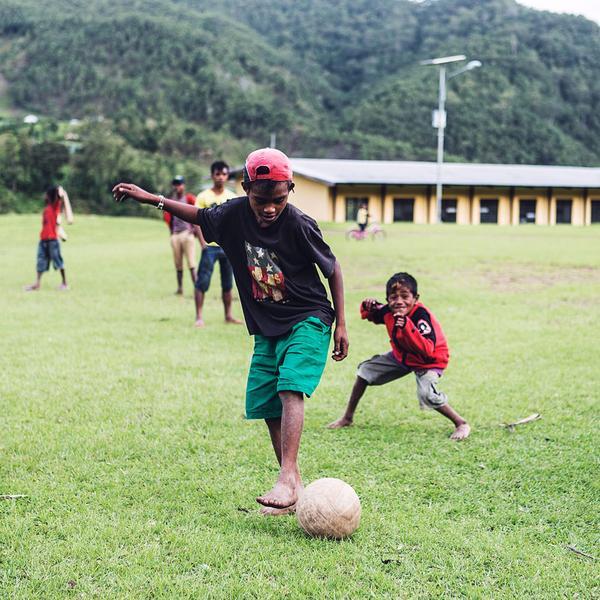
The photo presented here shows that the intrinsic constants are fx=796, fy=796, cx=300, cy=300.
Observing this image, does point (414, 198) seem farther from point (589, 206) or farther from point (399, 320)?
point (399, 320)

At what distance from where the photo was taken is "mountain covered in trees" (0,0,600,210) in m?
79.7

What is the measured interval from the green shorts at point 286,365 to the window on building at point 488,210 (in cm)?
4428

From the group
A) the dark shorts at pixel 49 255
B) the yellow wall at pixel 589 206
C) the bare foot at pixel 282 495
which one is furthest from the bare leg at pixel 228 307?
the yellow wall at pixel 589 206

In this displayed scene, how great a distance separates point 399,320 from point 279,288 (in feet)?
4.49

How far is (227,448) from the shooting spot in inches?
205

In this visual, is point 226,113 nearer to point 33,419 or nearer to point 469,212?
point 469,212

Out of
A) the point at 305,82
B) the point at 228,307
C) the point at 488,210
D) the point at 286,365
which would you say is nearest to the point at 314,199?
the point at 488,210

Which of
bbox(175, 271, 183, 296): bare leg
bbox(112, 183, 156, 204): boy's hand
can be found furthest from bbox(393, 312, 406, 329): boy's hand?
bbox(175, 271, 183, 296): bare leg

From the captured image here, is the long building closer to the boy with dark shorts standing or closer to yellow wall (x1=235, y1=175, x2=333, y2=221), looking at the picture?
yellow wall (x1=235, y1=175, x2=333, y2=221)

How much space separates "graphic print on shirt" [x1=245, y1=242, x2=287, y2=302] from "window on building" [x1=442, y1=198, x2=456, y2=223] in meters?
43.5

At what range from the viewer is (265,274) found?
4215mm

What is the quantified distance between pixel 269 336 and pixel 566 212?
46.6 metres

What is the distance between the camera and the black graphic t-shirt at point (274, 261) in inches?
164

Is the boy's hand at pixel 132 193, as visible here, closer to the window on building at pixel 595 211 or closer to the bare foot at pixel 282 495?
the bare foot at pixel 282 495
